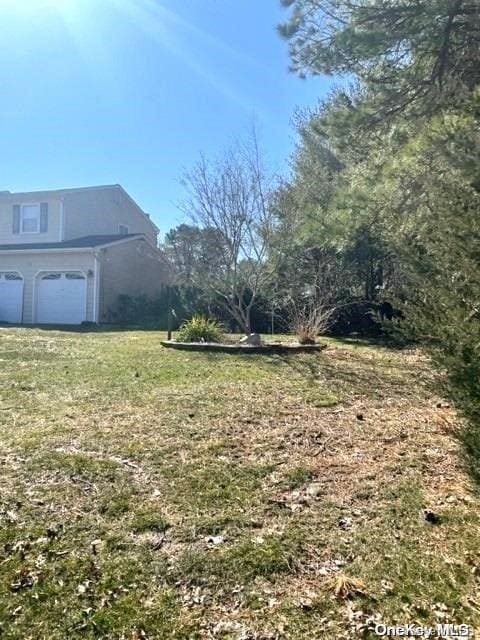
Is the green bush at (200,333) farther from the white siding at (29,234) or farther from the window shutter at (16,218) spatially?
the window shutter at (16,218)

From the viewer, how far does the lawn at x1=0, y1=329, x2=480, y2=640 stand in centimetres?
220

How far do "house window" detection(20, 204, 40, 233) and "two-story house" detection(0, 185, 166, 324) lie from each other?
47 millimetres

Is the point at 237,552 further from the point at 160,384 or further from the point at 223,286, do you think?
the point at 223,286

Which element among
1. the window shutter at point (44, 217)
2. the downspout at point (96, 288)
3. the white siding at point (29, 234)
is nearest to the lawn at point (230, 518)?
the downspout at point (96, 288)

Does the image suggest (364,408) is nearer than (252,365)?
Yes

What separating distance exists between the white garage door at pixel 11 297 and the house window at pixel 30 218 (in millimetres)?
2569

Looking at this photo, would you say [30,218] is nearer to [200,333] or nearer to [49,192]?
[49,192]

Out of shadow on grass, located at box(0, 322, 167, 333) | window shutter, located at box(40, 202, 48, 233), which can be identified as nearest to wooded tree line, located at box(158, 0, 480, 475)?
shadow on grass, located at box(0, 322, 167, 333)

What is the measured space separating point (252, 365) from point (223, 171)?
6727mm

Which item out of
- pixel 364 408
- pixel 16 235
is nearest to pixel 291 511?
pixel 364 408

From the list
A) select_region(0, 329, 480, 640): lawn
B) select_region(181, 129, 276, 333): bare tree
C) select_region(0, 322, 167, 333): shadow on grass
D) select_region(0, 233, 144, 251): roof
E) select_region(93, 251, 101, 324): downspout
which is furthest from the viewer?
select_region(0, 233, 144, 251): roof

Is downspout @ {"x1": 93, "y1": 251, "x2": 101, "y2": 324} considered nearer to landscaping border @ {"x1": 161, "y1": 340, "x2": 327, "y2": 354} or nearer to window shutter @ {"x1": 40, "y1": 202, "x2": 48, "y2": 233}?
window shutter @ {"x1": 40, "y1": 202, "x2": 48, "y2": 233}

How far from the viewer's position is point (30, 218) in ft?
71.6

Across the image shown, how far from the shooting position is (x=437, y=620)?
213 centimetres
